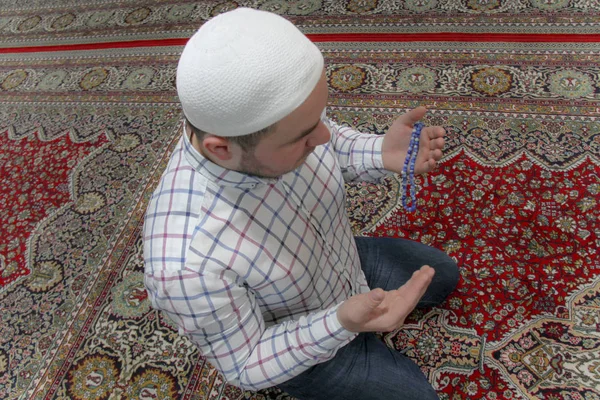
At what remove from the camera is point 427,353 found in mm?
1278

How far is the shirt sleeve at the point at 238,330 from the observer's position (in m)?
0.69

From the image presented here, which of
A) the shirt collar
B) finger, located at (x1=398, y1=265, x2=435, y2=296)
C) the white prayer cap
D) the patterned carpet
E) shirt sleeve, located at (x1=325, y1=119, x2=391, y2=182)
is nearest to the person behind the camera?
the white prayer cap

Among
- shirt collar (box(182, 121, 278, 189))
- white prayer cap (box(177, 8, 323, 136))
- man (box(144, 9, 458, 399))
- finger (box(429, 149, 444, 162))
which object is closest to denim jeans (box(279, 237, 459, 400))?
man (box(144, 9, 458, 399))

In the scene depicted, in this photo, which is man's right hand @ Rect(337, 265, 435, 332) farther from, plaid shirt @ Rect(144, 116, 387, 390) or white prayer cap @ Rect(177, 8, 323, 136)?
white prayer cap @ Rect(177, 8, 323, 136)

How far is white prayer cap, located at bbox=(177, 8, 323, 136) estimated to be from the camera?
1.80 ft

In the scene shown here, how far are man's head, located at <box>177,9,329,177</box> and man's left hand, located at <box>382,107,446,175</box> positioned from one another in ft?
1.13

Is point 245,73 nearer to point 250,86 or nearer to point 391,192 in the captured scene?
point 250,86

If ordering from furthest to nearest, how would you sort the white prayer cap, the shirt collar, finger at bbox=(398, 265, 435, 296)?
1. finger at bbox=(398, 265, 435, 296)
2. the shirt collar
3. the white prayer cap

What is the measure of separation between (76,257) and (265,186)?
129 centimetres

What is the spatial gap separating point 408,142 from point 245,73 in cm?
51

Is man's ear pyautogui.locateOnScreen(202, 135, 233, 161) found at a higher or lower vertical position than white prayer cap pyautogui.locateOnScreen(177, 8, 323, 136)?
lower

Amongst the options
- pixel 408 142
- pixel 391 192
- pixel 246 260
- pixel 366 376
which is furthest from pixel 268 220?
pixel 391 192

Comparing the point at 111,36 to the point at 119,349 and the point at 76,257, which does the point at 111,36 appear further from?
the point at 119,349

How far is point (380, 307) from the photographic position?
78 cm
